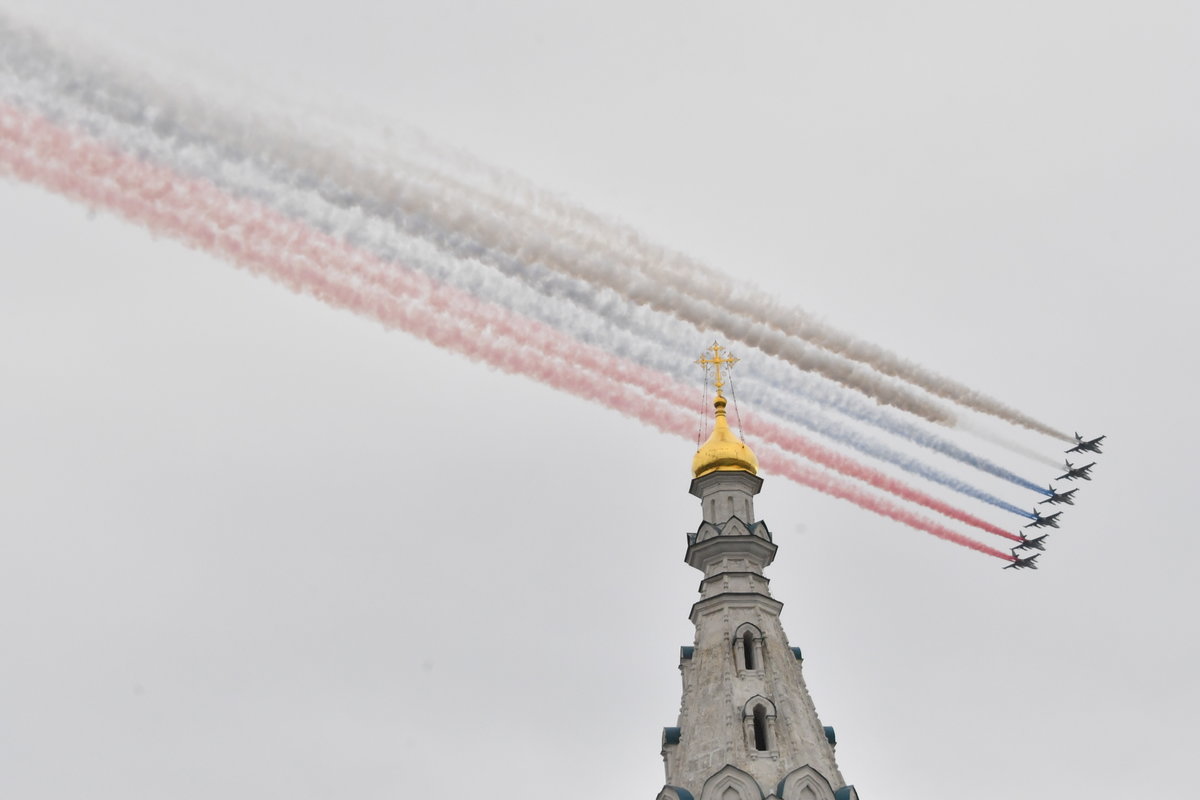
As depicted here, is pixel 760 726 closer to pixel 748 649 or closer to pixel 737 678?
pixel 737 678

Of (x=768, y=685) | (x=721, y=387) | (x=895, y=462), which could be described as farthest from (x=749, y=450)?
(x=768, y=685)

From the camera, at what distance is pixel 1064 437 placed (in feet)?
240

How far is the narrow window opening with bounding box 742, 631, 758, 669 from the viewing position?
218 feet

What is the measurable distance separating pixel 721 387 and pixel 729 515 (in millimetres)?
6490

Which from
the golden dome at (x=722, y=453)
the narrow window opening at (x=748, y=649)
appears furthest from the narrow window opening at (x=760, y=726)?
the golden dome at (x=722, y=453)

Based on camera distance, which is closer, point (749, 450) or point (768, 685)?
point (768, 685)

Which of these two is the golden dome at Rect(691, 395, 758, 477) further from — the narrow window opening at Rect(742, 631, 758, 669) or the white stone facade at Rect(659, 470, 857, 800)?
the narrow window opening at Rect(742, 631, 758, 669)

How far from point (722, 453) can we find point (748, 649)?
32.1 feet

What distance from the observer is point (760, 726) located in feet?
211

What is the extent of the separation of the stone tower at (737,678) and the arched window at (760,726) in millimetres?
41

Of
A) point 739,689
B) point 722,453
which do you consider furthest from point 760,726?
→ point 722,453

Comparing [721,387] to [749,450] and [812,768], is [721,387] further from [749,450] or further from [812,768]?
[812,768]

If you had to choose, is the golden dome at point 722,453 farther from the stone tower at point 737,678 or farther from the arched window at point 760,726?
the arched window at point 760,726

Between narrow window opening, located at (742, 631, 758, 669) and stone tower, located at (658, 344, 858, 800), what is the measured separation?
4cm
